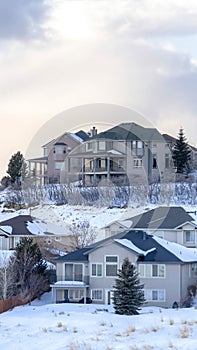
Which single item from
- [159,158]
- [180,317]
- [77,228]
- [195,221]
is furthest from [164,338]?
[159,158]

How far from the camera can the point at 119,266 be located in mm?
35719

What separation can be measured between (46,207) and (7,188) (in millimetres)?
8132

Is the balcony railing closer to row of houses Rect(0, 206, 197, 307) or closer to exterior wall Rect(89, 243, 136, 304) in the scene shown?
row of houses Rect(0, 206, 197, 307)

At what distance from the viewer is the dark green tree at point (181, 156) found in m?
60.2

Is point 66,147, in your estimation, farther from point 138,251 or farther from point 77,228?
point 138,251

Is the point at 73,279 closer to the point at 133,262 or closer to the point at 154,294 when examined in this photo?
the point at 133,262

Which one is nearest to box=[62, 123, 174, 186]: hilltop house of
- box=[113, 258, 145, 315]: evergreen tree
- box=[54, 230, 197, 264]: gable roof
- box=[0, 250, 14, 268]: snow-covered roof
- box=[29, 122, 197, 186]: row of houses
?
box=[29, 122, 197, 186]: row of houses

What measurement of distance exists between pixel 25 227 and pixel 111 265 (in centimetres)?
1149

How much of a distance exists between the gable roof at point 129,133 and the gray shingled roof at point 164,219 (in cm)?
1043

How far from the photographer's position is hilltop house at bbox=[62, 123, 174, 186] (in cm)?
5528

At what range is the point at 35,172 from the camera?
61094 mm

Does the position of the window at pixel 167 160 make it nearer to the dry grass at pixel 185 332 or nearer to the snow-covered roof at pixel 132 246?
the snow-covered roof at pixel 132 246

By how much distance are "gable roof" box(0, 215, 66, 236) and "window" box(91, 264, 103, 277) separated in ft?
33.0

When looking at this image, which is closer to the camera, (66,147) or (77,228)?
(77,228)
